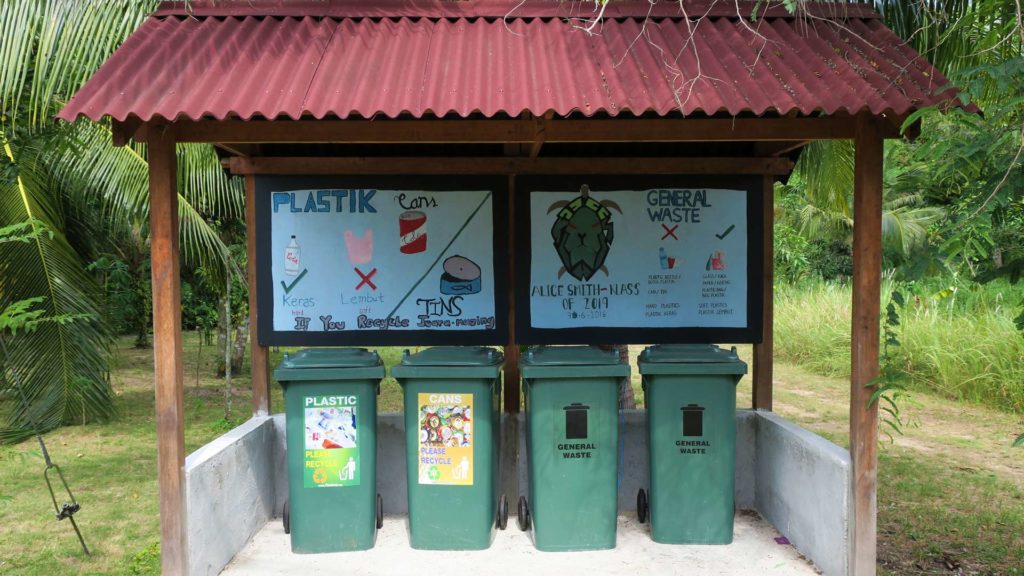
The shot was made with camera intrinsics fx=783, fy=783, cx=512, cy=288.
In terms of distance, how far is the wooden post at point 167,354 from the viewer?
385 cm

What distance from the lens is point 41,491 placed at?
6340 millimetres

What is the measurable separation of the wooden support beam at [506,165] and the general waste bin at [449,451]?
1.33 meters

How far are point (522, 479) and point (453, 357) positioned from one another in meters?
1.10

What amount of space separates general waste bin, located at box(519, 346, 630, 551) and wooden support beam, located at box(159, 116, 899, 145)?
4.48 feet

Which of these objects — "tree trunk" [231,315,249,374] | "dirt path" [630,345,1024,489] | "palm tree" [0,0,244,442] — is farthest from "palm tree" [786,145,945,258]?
"tree trunk" [231,315,249,374]

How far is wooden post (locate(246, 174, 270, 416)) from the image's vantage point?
515 centimetres

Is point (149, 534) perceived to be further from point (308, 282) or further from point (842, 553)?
point (842, 553)

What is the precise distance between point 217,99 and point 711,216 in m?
3.15

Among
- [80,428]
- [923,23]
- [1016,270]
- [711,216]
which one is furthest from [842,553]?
[80,428]

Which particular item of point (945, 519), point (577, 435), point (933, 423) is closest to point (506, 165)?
point (577, 435)

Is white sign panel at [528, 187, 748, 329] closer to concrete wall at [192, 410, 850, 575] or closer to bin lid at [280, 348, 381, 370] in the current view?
concrete wall at [192, 410, 850, 575]

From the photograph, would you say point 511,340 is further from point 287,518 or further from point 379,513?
point 287,518

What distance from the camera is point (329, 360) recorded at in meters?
4.62

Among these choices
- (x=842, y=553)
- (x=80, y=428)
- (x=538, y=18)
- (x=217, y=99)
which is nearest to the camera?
(x=217, y=99)
